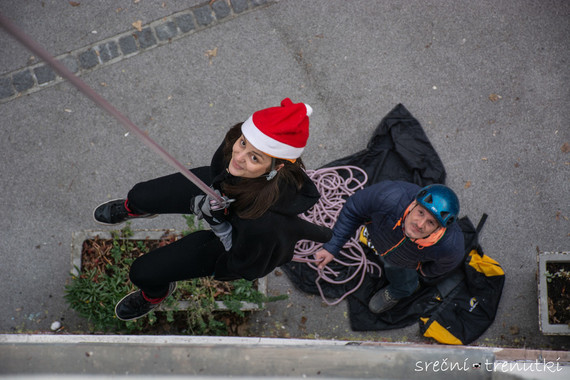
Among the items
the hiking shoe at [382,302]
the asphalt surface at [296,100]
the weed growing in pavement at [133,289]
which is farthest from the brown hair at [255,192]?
the hiking shoe at [382,302]

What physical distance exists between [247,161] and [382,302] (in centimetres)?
215

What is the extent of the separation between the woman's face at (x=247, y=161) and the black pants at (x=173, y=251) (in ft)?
2.35

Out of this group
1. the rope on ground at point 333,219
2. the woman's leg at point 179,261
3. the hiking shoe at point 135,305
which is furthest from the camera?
the rope on ground at point 333,219

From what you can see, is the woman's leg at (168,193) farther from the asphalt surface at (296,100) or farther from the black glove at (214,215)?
the asphalt surface at (296,100)

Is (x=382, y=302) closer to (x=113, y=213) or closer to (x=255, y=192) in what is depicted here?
(x=255, y=192)

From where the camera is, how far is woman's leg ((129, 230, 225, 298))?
10.8 ft

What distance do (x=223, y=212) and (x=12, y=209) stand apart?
252 cm

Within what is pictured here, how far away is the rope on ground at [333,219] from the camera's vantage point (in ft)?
14.1

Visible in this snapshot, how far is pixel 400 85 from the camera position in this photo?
471 centimetres

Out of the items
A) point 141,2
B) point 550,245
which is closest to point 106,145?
point 141,2

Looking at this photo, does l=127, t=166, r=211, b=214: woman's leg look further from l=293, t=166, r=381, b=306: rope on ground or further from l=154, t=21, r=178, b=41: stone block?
l=154, t=21, r=178, b=41: stone block

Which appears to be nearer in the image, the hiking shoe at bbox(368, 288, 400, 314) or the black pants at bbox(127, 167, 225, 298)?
the black pants at bbox(127, 167, 225, 298)

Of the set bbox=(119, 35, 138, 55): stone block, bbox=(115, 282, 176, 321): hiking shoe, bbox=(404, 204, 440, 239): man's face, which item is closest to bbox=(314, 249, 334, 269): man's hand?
bbox=(404, 204, 440, 239): man's face

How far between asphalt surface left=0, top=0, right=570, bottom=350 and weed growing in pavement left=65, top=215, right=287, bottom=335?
0.28 m
